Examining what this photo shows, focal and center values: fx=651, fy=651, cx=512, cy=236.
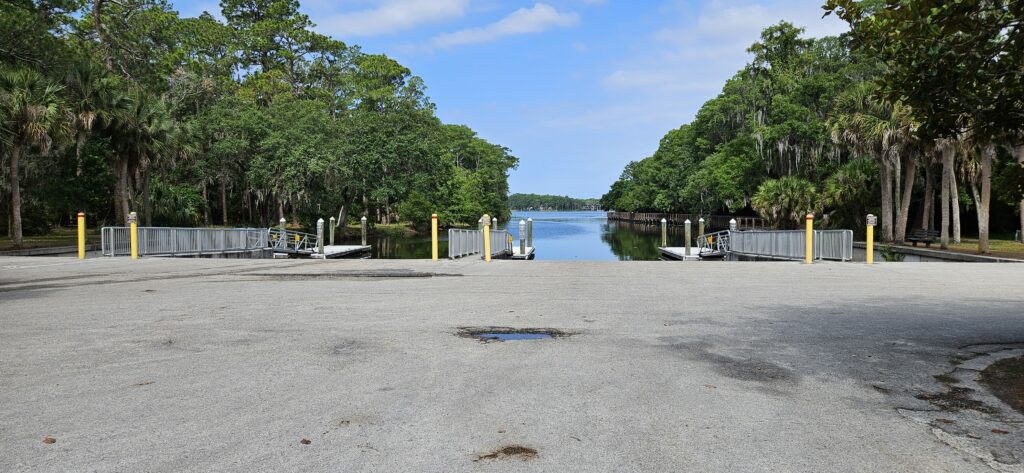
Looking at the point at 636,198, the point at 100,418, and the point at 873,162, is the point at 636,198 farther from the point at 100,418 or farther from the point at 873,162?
the point at 100,418

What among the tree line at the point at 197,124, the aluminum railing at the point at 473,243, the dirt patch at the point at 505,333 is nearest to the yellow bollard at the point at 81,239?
the tree line at the point at 197,124

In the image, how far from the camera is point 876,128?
98.6 feet

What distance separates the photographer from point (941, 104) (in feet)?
18.4

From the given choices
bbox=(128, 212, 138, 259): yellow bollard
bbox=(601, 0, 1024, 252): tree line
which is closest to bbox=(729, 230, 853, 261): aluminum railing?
bbox=(601, 0, 1024, 252): tree line

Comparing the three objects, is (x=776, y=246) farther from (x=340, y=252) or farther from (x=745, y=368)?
(x=745, y=368)

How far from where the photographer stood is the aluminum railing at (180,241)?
21812 mm

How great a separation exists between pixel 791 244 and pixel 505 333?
18026 mm

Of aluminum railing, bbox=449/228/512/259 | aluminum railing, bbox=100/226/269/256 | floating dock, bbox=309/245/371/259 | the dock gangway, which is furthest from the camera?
floating dock, bbox=309/245/371/259

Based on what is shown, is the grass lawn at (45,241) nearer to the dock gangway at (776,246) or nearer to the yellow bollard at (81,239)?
the yellow bollard at (81,239)

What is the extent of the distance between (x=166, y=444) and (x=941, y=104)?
6.37 m

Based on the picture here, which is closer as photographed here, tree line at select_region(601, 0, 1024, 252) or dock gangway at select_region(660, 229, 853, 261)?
tree line at select_region(601, 0, 1024, 252)

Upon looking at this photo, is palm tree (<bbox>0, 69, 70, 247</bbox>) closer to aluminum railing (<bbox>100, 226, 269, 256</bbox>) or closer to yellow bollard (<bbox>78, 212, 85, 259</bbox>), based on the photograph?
aluminum railing (<bbox>100, 226, 269, 256</bbox>)

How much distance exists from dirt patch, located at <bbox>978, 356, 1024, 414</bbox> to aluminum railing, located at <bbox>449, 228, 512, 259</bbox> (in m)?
17.5

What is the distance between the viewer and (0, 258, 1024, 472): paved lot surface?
11.5 ft
